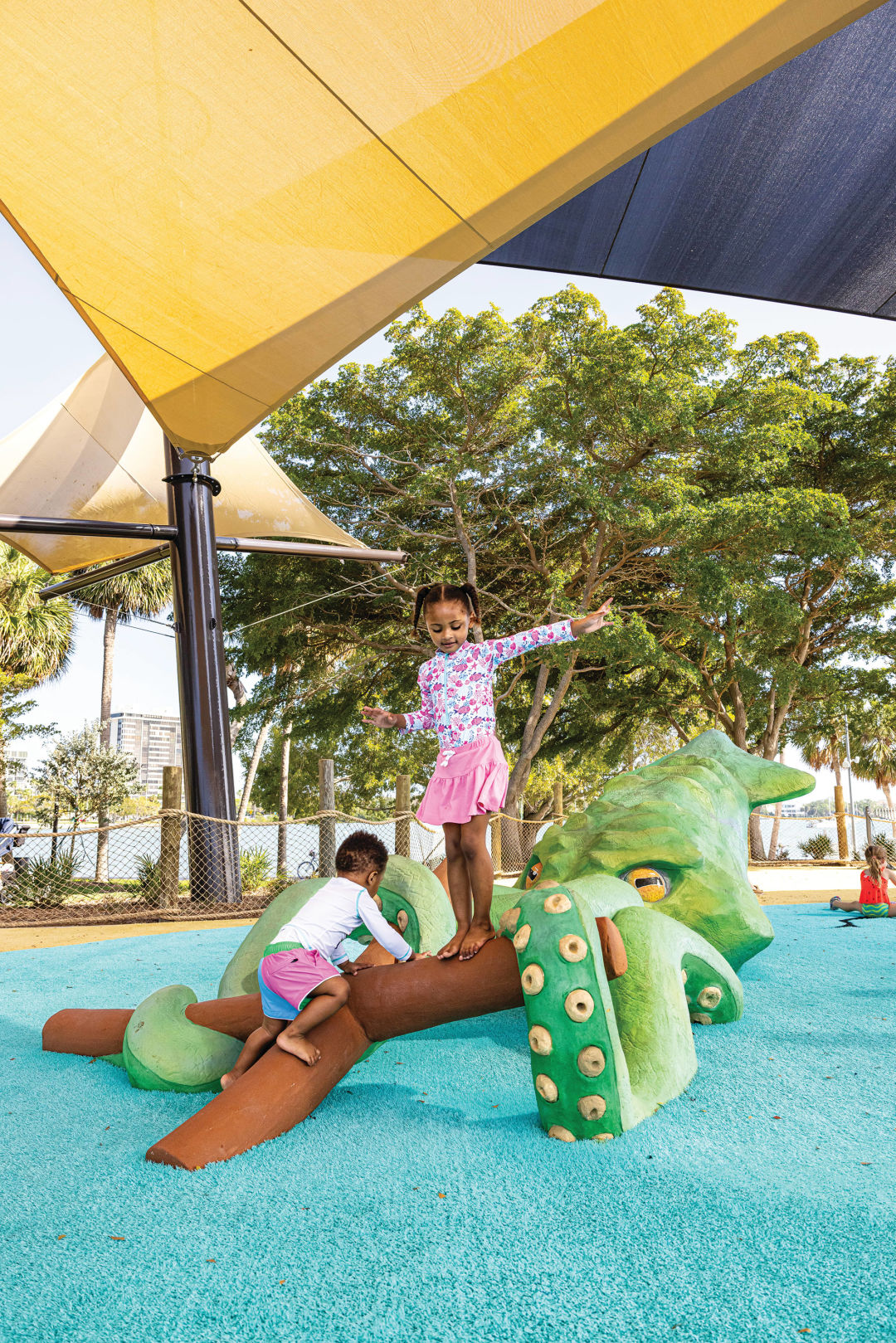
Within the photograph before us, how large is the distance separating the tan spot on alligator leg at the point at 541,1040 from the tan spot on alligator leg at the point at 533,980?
4.0 inches

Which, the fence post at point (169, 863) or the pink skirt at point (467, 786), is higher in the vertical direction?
the pink skirt at point (467, 786)

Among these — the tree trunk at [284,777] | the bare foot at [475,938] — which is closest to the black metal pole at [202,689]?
the bare foot at [475,938]

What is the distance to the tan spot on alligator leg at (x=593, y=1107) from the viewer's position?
2387 millimetres

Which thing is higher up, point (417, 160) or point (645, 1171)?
point (417, 160)

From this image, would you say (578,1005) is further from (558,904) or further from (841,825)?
(841,825)

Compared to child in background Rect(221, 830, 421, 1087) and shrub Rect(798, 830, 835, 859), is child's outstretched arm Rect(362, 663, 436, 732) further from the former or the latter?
shrub Rect(798, 830, 835, 859)

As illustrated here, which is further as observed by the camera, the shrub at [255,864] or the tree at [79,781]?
the shrub at [255,864]

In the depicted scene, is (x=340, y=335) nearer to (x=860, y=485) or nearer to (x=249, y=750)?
(x=860, y=485)

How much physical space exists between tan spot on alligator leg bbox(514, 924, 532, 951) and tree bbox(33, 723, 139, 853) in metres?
13.1

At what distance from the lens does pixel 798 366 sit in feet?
51.5

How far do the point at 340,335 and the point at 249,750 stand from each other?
1674 cm

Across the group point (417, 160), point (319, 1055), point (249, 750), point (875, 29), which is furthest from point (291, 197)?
point (249, 750)

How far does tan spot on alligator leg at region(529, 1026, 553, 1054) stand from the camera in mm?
2428

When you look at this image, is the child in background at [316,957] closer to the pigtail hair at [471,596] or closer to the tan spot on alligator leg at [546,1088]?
the tan spot on alligator leg at [546,1088]
